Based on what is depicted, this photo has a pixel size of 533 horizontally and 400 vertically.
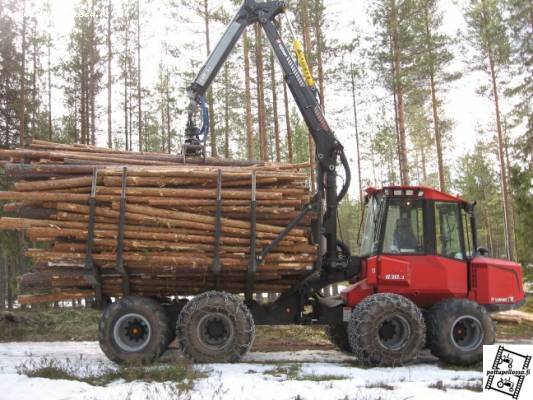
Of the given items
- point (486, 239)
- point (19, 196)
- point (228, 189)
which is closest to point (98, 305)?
point (19, 196)

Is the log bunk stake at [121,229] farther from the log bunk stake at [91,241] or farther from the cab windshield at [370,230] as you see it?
the cab windshield at [370,230]

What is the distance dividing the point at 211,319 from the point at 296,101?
4.21 m

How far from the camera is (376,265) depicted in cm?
911

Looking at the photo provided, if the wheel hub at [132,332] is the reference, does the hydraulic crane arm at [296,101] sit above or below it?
above

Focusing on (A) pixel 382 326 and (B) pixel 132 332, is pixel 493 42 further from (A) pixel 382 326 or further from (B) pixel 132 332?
(B) pixel 132 332

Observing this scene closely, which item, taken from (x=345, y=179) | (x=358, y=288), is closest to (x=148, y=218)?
(x=345, y=179)

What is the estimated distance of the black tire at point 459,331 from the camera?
870 centimetres

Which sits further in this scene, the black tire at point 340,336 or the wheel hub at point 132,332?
the black tire at point 340,336

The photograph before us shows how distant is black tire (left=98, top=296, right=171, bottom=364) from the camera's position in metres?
8.43

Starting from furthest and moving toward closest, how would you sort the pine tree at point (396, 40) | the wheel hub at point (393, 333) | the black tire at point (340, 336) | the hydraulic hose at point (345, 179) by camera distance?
the pine tree at point (396, 40), the black tire at point (340, 336), the hydraulic hose at point (345, 179), the wheel hub at point (393, 333)

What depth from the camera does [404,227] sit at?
365 inches

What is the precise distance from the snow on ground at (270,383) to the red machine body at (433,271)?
1.28 meters

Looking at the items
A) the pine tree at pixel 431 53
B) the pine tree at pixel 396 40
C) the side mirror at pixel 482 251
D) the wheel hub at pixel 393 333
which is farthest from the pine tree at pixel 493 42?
the wheel hub at pixel 393 333

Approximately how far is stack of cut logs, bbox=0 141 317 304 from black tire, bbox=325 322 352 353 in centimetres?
196
